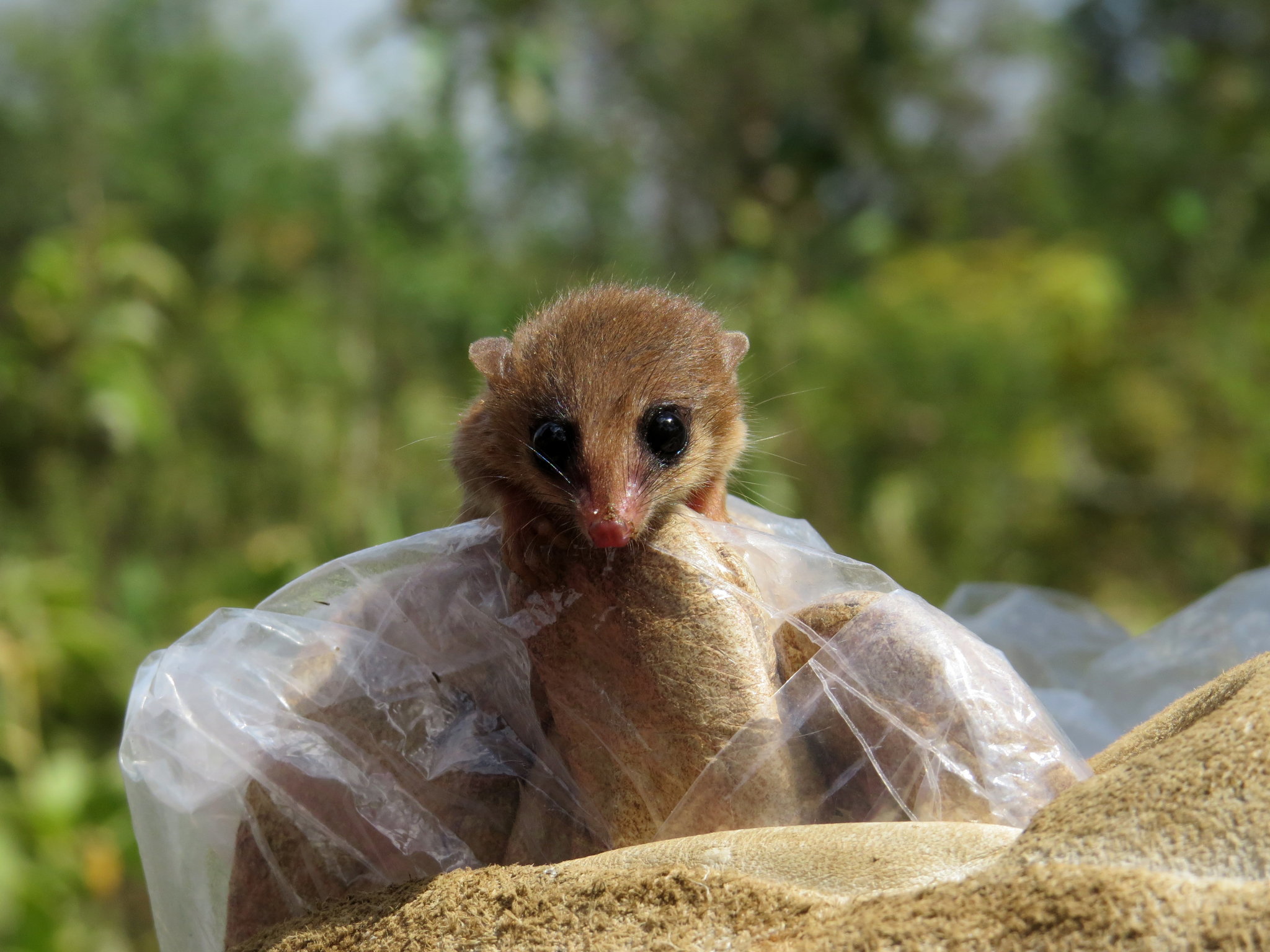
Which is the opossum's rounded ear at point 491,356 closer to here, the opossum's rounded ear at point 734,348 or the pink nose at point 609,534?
the opossum's rounded ear at point 734,348

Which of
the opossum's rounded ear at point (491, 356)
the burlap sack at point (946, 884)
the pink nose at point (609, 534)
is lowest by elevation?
the burlap sack at point (946, 884)

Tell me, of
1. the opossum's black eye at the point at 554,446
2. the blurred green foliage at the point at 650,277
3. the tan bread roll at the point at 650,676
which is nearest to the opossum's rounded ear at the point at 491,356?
the opossum's black eye at the point at 554,446

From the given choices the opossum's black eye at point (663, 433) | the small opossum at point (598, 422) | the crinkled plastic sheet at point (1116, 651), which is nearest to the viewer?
the small opossum at point (598, 422)

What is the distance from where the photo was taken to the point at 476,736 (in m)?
1.83

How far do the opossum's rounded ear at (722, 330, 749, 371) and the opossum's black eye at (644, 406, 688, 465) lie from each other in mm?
295

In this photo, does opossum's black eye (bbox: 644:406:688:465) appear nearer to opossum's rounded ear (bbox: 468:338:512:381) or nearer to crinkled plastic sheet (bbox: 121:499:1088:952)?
crinkled plastic sheet (bbox: 121:499:1088:952)

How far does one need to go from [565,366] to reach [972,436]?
9828 mm

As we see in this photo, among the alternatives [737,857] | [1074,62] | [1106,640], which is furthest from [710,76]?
[737,857]

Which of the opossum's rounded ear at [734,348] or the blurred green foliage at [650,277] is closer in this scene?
the opossum's rounded ear at [734,348]

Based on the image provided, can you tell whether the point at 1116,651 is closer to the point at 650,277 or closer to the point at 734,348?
the point at 734,348

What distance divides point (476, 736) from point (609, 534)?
45 cm

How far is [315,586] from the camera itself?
1.96 m

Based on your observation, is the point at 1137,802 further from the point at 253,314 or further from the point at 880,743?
the point at 253,314

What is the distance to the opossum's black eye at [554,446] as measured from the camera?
1.98 meters
